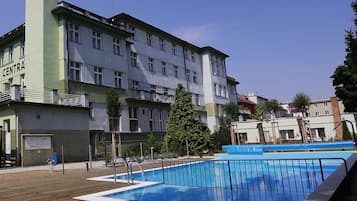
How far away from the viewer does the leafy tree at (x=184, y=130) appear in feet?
76.8

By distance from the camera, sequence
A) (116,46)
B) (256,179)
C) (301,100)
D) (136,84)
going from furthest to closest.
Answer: (301,100) → (136,84) → (116,46) → (256,179)

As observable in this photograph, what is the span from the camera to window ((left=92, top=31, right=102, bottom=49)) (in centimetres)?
2523

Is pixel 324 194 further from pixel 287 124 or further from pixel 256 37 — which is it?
pixel 287 124

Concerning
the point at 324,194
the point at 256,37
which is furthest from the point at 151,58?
the point at 324,194

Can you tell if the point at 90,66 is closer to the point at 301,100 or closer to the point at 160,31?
the point at 160,31

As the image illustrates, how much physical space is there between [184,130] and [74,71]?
10.3 meters

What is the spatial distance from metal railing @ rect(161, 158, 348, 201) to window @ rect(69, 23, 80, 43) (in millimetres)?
13961

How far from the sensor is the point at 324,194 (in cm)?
505

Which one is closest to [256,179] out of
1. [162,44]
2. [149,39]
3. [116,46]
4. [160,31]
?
[116,46]

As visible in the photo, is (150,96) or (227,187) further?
(150,96)

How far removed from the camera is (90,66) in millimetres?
24188

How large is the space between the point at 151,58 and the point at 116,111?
1424 centimetres

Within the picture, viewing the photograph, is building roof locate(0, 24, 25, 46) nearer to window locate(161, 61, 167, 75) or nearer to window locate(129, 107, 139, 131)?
window locate(129, 107, 139, 131)

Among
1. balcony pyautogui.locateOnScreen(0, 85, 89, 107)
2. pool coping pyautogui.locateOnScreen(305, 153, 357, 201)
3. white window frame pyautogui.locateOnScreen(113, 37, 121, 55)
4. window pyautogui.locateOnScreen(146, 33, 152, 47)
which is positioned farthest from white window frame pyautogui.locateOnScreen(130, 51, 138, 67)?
pool coping pyautogui.locateOnScreen(305, 153, 357, 201)
